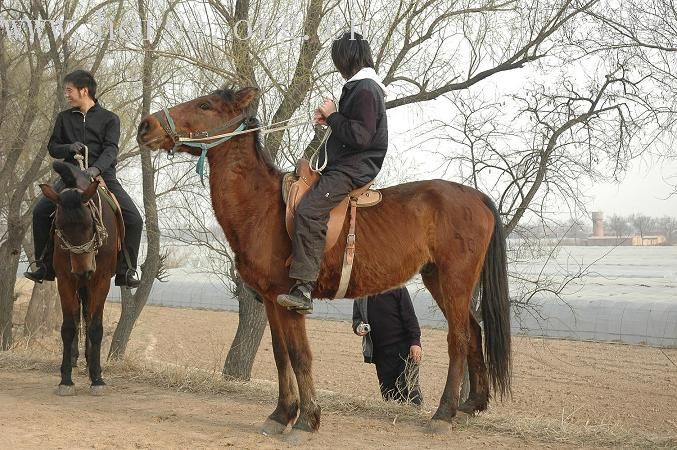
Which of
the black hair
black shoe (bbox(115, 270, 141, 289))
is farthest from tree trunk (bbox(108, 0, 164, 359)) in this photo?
black shoe (bbox(115, 270, 141, 289))

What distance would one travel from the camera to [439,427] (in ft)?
19.6

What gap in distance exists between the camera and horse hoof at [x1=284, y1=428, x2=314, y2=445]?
564cm

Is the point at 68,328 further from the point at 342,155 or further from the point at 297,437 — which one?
the point at 342,155

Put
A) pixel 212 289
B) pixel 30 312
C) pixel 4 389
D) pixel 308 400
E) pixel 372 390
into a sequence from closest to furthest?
1. pixel 308 400
2. pixel 4 389
3. pixel 372 390
4. pixel 30 312
5. pixel 212 289

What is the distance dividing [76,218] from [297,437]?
2.80 meters

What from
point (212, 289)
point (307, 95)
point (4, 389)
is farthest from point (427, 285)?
point (212, 289)

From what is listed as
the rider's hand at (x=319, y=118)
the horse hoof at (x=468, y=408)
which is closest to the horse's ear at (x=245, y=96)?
the rider's hand at (x=319, y=118)

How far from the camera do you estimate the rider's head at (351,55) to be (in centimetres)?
600

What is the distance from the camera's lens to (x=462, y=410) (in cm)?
637

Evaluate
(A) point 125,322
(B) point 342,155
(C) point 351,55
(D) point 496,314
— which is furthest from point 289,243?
(A) point 125,322

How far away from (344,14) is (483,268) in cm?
544

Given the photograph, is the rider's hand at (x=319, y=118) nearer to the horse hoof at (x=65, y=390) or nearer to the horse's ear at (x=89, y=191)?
the horse's ear at (x=89, y=191)

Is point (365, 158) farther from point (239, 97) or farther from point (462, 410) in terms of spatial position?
point (462, 410)

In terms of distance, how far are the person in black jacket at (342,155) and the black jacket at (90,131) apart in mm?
2809
